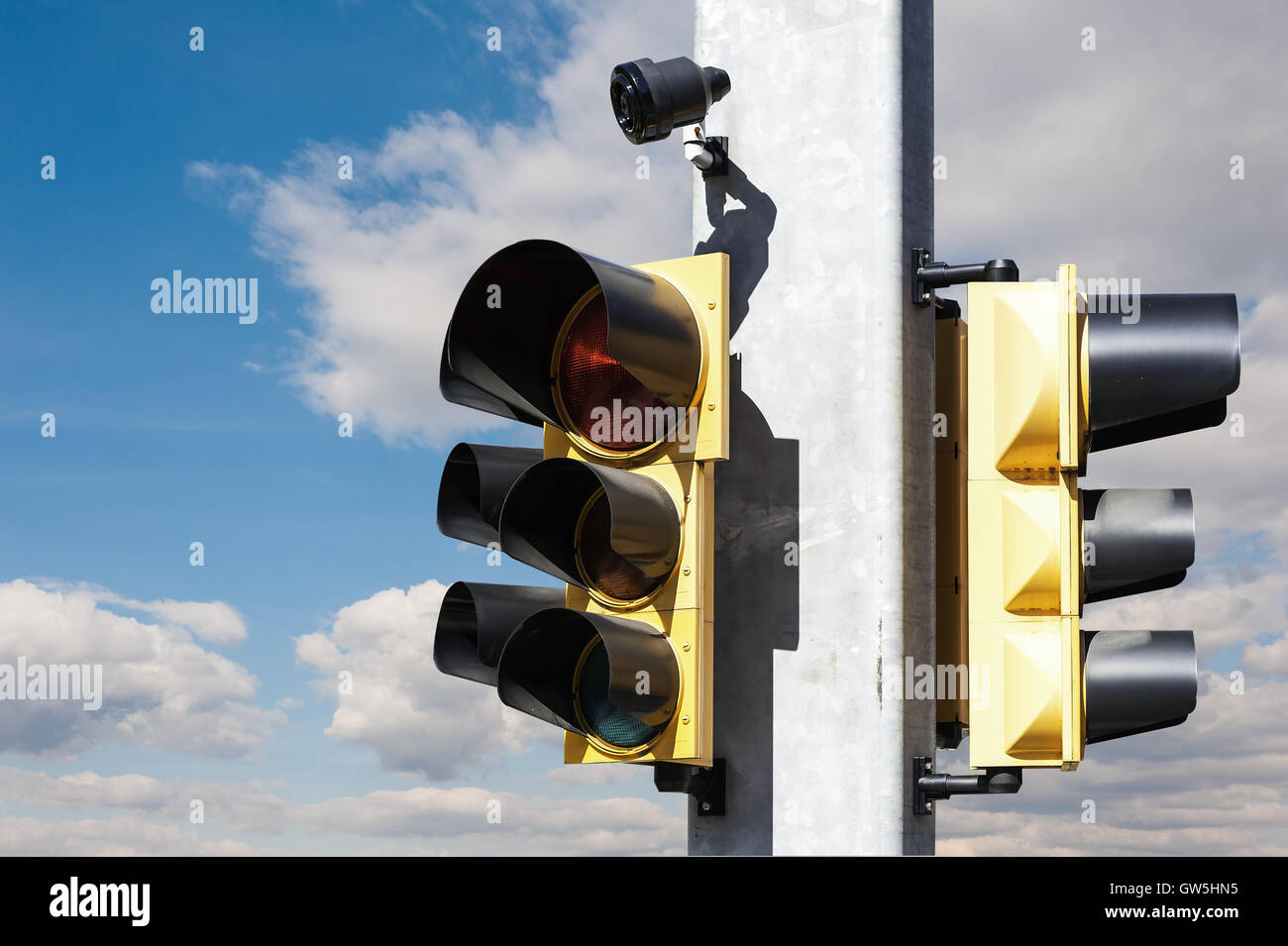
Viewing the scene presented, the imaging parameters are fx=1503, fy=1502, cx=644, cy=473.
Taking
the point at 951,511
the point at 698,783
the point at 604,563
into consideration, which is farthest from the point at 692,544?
the point at 951,511

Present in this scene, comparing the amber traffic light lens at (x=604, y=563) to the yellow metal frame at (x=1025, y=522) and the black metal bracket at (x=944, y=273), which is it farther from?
the black metal bracket at (x=944, y=273)

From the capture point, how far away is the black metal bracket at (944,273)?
654 cm

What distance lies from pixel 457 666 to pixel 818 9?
11.2ft

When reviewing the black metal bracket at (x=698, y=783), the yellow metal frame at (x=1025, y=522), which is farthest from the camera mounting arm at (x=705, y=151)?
the black metal bracket at (x=698, y=783)

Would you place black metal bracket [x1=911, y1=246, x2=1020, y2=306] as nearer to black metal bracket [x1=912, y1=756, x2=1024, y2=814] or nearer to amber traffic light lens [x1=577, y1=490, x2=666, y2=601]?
amber traffic light lens [x1=577, y1=490, x2=666, y2=601]

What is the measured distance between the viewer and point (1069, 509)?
6219 mm

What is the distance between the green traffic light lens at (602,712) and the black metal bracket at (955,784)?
3.62ft

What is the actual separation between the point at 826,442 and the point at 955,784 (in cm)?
157

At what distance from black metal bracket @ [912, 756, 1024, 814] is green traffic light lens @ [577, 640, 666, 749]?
1.10 meters

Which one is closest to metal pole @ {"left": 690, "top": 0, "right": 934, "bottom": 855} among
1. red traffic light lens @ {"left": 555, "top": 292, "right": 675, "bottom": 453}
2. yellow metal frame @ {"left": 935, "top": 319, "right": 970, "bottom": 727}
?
yellow metal frame @ {"left": 935, "top": 319, "right": 970, "bottom": 727}
